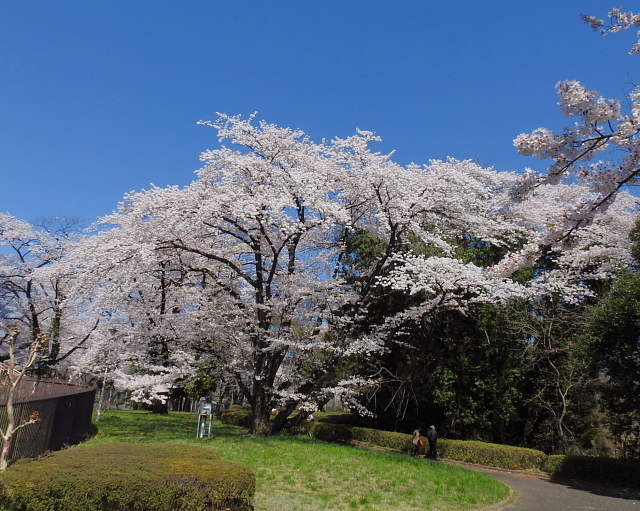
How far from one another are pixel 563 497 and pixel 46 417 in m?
9.89

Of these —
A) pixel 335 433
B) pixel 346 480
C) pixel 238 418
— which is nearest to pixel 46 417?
pixel 346 480

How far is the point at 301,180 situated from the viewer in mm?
13273

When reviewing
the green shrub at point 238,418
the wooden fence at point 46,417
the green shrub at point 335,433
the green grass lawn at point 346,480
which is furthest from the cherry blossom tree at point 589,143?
the green shrub at point 238,418

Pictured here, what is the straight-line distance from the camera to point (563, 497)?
409 inches

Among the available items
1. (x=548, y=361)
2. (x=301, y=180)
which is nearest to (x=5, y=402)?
(x=301, y=180)

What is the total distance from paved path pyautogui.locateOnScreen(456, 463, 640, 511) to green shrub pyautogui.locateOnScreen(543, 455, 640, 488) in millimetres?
621

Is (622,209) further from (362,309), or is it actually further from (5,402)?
(5,402)

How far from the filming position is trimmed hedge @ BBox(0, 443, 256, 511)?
4.97 m

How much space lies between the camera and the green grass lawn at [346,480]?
740 centimetres

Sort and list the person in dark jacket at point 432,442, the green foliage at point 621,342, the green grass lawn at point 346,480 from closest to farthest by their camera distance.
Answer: the green grass lawn at point 346,480 → the green foliage at point 621,342 → the person in dark jacket at point 432,442

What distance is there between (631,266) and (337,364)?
8536mm

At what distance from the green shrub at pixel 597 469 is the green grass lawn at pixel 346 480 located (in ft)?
12.3

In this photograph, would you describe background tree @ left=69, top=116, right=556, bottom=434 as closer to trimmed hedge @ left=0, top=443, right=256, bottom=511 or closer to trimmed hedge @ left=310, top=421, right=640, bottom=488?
trimmed hedge @ left=310, top=421, right=640, bottom=488

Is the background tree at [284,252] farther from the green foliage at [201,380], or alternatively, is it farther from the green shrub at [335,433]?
the green shrub at [335,433]
